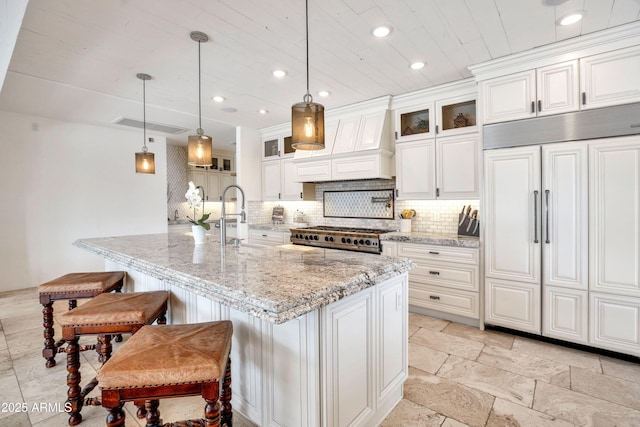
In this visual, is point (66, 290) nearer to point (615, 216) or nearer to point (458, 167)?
point (458, 167)

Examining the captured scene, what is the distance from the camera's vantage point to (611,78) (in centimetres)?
246

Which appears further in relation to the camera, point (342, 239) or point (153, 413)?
point (342, 239)

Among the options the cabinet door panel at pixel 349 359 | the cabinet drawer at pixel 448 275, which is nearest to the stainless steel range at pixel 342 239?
the cabinet drawer at pixel 448 275

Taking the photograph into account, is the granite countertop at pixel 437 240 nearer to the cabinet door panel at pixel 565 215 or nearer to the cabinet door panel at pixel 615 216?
the cabinet door panel at pixel 565 215

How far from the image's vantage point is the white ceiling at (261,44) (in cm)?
213

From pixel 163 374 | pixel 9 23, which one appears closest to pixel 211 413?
pixel 163 374

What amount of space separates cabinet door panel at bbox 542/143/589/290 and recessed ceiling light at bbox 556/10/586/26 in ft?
3.06

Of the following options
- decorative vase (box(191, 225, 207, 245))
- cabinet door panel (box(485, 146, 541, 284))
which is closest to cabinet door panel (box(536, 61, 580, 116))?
cabinet door panel (box(485, 146, 541, 284))

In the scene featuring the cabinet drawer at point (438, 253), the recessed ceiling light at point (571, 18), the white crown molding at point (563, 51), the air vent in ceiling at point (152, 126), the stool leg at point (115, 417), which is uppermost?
the air vent in ceiling at point (152, 126)

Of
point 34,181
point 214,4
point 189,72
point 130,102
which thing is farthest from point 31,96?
point 214,4

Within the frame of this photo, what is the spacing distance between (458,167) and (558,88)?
1089 millimetres

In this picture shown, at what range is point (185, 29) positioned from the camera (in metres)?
2.34

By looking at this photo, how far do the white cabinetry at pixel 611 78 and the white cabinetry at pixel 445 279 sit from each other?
1618mm

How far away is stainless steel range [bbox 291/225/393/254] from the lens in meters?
3.75
